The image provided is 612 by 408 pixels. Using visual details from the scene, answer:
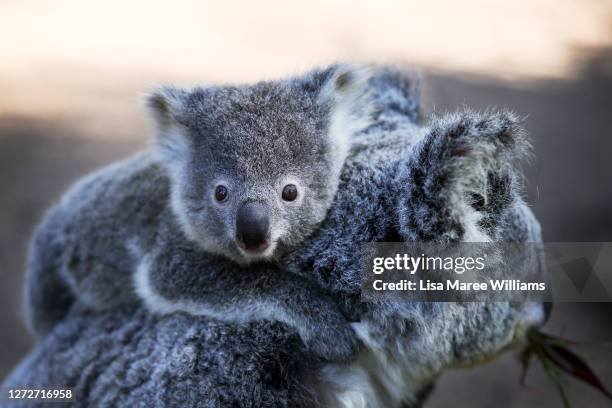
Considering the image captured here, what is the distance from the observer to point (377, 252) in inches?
70.2

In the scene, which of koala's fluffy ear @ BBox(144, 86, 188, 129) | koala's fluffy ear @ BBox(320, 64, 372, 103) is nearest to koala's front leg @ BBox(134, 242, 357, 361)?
koala's fluffy ear @ BBox(144, 86, 188, 129)

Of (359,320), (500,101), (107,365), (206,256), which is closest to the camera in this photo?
(359,320)

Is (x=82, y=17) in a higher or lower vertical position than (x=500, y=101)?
higher

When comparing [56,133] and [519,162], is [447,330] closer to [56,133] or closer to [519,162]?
[519,162]

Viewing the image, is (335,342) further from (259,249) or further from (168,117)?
(168,117)

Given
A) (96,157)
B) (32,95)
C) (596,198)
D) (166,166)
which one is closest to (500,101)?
(596,198)

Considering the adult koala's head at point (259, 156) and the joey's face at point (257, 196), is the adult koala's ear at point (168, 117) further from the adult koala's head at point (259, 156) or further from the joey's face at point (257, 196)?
the joey's face at point (257, 196)

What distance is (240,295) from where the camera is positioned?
78.5 inches

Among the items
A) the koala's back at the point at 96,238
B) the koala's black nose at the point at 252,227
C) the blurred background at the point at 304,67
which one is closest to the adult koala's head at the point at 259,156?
the koala's black nose at the point at 252,227

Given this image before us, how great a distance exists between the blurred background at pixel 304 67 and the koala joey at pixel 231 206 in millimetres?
2510

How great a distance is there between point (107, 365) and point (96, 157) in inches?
161

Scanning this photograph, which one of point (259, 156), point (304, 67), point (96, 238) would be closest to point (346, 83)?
point (259, 156)

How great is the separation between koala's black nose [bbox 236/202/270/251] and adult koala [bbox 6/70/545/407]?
117 mm

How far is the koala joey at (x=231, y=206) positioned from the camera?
1.94 m
